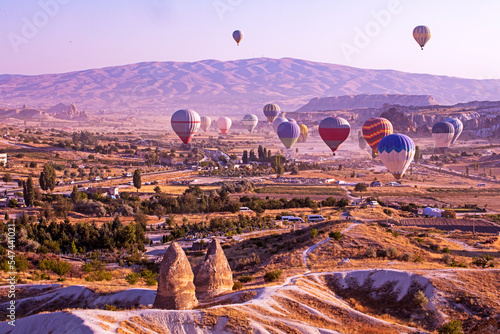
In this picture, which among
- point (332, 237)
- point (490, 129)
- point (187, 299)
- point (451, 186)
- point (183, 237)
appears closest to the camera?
point (187, 299)

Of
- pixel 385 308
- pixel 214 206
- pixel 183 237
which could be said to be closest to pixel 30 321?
pixel 385 308

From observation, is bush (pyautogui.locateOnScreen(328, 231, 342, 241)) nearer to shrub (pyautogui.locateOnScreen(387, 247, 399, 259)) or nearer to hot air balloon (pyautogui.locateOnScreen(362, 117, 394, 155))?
shrub (pyautogui.locateOnScreen(387, 247, 399, 259))

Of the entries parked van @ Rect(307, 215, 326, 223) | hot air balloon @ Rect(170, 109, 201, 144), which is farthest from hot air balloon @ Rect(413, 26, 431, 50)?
parked van @ Rect(307, 215, 326, 223)

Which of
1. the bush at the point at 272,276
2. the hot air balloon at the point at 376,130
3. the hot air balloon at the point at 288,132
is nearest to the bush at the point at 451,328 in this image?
the bush at the point at 272,276

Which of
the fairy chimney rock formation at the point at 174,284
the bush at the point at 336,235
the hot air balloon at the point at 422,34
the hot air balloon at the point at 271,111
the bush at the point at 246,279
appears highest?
the hot air balloon at the point at 422,34

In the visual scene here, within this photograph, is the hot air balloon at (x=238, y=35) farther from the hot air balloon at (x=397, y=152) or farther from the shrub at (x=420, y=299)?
the shrub at (x=420, y=299)

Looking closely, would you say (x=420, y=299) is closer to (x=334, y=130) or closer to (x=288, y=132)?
(x=334, y=130)

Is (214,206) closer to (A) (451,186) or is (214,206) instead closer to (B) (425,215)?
(B) (425,215)
